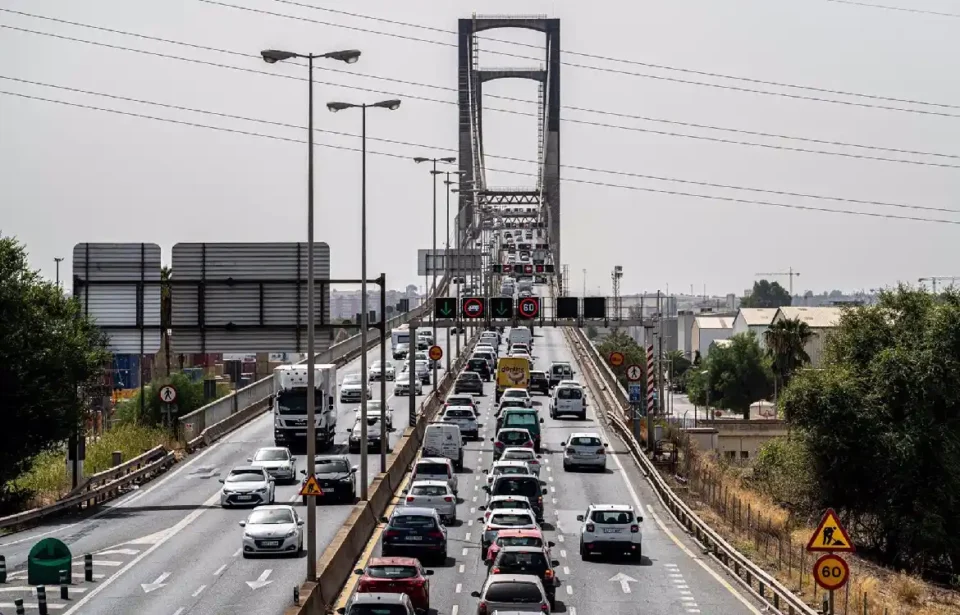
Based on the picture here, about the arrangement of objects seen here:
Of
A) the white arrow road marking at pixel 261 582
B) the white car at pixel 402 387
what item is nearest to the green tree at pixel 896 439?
the white arrow road marking at pixel 261 582

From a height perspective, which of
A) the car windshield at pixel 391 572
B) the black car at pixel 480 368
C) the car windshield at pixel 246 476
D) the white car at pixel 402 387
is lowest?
the car windshield at pixel 246 476

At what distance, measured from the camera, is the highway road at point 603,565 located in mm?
31953

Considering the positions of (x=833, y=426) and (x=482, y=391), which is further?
(x=482, y=391)

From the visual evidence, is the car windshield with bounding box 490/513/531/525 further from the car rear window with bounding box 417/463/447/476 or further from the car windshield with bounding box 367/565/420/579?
the car rear window with bounding box 417/463/447/476

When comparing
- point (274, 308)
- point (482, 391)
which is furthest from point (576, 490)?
point (482, 391)

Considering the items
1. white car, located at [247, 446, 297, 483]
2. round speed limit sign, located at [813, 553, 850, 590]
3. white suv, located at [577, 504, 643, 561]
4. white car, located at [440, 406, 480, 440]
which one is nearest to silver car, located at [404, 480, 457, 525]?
white suv, located at [577, 504, 643, 561]

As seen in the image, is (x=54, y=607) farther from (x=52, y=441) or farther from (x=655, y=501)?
(x=655, y=501)

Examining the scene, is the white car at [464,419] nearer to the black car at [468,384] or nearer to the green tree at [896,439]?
the green tree at [896,439]

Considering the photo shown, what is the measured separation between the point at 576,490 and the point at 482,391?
39418 millimetres

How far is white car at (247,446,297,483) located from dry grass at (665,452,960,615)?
14.3m

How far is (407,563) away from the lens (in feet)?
96.5

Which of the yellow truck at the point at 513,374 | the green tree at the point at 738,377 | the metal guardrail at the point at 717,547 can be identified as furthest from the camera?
the green tree at the point at 738,377

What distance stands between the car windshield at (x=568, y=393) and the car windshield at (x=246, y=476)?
109ft

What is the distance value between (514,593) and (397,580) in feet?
10.1
